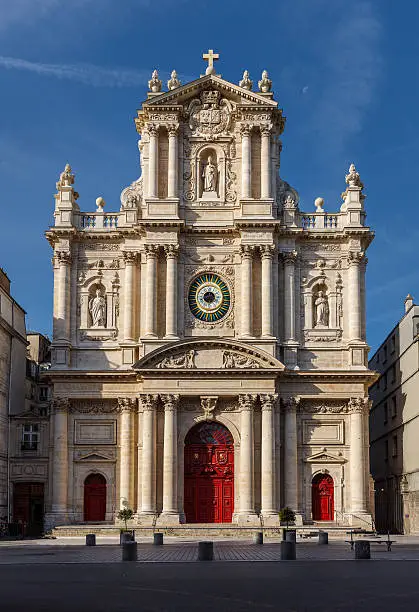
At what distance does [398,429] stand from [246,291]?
21.2m

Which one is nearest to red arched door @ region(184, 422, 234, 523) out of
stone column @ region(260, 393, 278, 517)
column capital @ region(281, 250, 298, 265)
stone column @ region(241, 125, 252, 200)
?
stone column @ region(260, 393, 278, 517)

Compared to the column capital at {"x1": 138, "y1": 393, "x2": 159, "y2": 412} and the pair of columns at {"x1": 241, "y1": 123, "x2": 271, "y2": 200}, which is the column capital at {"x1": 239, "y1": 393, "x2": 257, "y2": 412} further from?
the pair of columns at {"x1": 241, "y1": 123, "x2": 271, "y2": 200}

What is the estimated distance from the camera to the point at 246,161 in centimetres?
6538

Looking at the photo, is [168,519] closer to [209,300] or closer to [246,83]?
[209,300]

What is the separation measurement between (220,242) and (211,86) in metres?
10.7

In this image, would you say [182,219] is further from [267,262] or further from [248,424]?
[248,424]

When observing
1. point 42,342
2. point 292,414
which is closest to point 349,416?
point 292,414

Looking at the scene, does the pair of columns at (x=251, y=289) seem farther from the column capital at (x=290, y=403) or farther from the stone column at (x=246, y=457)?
the stone column at (x=246, y=457)

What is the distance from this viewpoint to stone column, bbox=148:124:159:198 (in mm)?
65375

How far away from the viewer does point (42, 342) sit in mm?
85438

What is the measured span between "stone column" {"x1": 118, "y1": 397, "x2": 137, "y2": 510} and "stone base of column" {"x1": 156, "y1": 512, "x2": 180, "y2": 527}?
2660 mm

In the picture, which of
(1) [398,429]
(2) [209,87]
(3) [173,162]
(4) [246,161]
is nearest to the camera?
(4) [246,161]

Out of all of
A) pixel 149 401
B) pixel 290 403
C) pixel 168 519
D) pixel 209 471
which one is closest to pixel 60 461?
pixel 149 401

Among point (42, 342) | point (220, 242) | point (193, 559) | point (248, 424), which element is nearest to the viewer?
point (193, 559)
